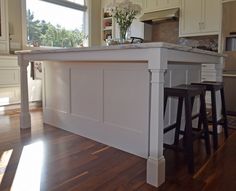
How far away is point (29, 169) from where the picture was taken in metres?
1.74

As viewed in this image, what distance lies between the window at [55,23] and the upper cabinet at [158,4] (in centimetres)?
159

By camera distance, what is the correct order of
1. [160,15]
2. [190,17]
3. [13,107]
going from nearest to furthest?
[13,107]
[190,17]
[160,15]

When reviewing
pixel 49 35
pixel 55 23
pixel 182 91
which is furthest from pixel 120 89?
pixel 55 23

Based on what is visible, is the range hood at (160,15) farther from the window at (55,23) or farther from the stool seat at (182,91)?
the stool seat at (182,91)

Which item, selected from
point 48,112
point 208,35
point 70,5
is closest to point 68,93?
point 48,112

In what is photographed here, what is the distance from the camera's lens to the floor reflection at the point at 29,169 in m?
1.50

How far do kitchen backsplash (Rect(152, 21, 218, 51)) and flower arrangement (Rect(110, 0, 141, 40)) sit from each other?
104 inches

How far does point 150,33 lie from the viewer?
539cm

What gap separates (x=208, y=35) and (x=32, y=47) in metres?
3.39

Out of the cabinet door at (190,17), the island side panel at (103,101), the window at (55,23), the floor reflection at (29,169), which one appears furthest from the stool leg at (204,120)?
the window at (55,23)

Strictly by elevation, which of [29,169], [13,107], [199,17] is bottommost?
[29,169]

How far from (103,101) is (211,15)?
3028 millimetres

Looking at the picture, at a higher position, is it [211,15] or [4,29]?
[211,15]

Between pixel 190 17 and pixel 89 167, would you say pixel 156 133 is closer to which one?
pixel 89 167
